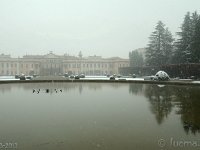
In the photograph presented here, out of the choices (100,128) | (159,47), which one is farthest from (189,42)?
(100,128)

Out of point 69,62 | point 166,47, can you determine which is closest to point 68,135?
point 166,47

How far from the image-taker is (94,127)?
739 centimetres

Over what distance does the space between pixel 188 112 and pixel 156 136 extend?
12.3 feet

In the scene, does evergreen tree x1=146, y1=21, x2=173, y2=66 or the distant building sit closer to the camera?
evergreen tree x1=146, y1=21, x2=173, y2=66

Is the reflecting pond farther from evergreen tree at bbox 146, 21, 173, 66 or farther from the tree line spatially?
evergreen tree at bbox 146, 21, 173, 66

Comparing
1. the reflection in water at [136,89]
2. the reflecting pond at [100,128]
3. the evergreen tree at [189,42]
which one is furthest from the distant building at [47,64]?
the reflecting pond at [100,128]

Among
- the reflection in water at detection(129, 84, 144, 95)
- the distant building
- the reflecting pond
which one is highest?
the distant building

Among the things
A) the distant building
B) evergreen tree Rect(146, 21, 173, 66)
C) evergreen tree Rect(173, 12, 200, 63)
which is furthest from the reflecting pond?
the distant building

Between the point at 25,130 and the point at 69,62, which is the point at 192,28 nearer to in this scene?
the point at 25,130

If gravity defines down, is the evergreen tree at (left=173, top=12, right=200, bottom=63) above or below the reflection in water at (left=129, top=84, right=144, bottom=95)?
above

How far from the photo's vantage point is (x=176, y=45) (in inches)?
1977

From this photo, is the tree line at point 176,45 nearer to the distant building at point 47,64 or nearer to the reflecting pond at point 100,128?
the reflecting pond at point 100,128

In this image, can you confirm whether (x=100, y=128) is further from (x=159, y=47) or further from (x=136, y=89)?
(x=159, y=47)

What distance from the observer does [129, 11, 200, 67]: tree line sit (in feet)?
141
